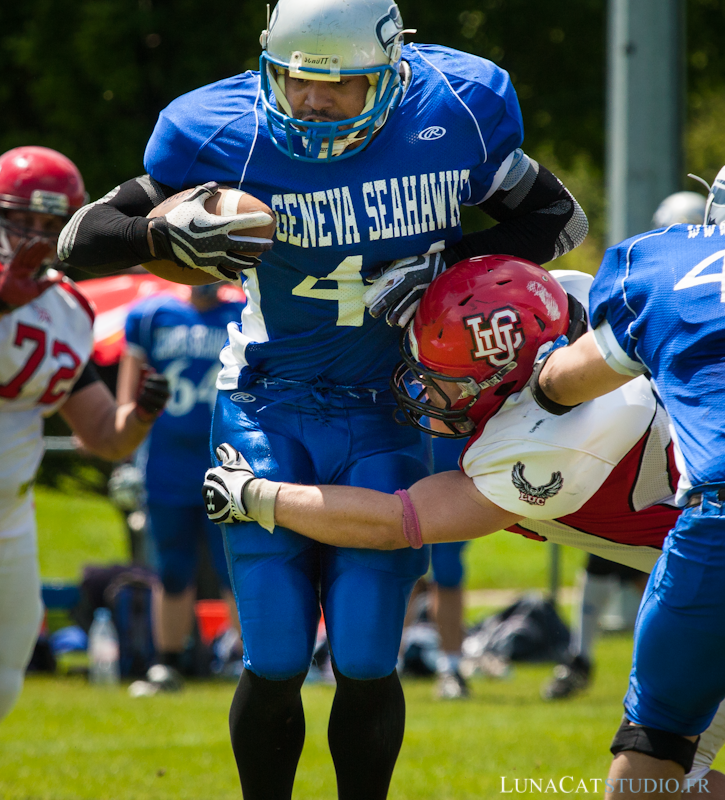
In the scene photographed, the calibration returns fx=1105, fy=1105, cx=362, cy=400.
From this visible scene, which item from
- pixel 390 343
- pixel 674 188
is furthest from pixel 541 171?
pixel 674 188

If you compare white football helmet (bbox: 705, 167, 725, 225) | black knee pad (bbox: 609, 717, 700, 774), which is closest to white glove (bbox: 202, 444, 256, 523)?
black knee pad (bbox: 609, 717, 700, 774)

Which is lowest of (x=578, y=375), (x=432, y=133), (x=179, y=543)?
(x=179, y=543)

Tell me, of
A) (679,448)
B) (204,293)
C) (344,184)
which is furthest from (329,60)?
(204,293)

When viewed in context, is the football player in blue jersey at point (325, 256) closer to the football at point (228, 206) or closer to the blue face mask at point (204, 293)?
the football at point (228, 206)

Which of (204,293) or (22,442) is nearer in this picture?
(22,442)

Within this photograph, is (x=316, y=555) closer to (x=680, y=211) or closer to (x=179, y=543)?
(x=179, y=543)

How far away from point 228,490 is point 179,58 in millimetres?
8028

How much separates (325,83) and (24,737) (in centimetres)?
363

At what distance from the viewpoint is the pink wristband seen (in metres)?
2.71

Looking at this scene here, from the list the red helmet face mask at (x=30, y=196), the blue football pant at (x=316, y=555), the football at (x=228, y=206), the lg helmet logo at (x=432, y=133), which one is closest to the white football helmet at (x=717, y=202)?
the lg helmet logo at (x=432, y=133)

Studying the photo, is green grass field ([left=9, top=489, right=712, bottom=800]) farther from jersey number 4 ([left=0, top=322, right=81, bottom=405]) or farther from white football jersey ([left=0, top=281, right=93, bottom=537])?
jersey number 4 ([left=0, top=322, right=81, bottom=405])

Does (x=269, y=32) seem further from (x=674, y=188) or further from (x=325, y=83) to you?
(x=674, y=188)

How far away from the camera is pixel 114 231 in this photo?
2.68 metres

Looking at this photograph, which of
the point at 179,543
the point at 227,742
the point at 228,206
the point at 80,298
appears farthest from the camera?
the point at 179,543
